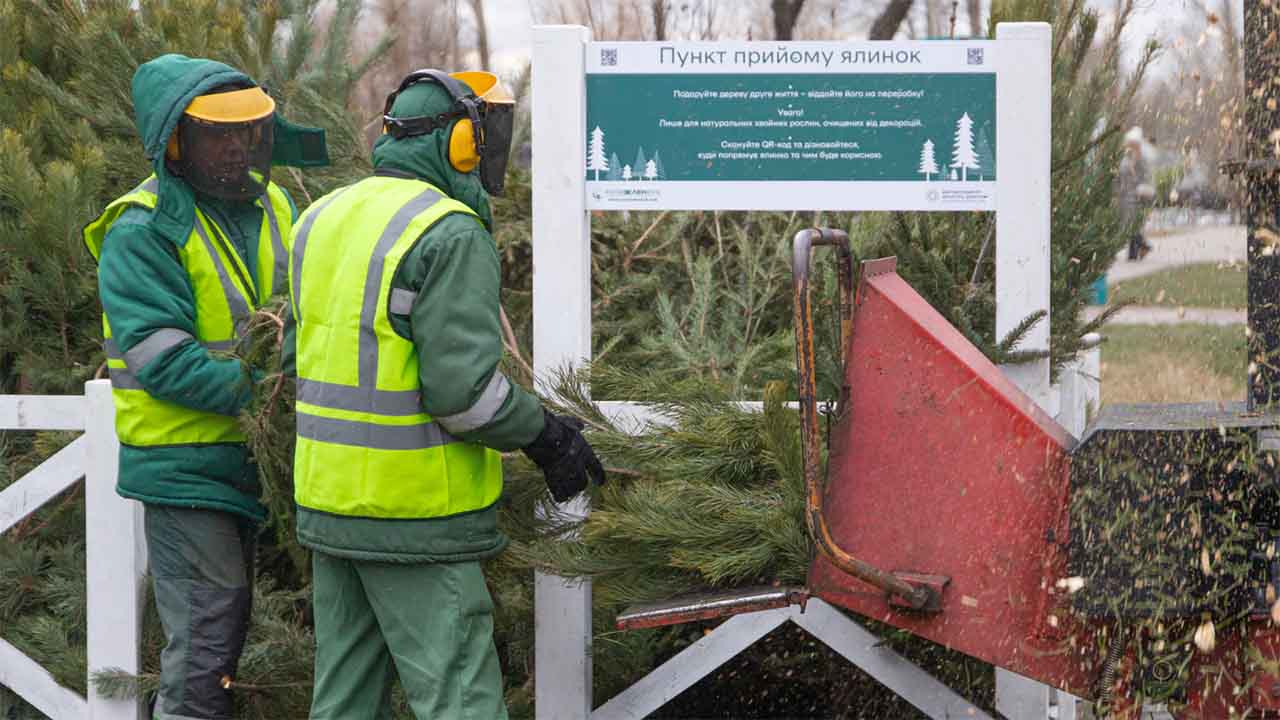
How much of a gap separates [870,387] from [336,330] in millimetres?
1220

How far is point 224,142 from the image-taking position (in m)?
3.87

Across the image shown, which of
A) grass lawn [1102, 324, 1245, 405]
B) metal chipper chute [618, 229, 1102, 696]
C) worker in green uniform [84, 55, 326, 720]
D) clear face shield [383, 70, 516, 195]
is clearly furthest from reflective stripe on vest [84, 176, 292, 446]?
grass lawn [1102, 324, 1245, 405]

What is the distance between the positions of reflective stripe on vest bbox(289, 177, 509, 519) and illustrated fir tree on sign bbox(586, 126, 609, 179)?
2.73 feet

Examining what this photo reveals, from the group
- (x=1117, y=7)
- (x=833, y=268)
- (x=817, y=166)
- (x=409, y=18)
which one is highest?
(x=409, y=18)

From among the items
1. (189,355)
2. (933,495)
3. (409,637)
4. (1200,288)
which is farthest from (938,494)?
(189,355)

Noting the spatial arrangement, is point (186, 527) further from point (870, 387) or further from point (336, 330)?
point (870, 387)

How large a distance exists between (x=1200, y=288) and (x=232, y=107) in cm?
283

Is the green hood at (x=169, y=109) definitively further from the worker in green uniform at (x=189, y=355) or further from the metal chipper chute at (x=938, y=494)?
the metal chipper chute at (x=938, y=494)

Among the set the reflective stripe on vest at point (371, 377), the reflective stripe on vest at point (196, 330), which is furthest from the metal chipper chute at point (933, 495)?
the reflective stripe on vest at point (196, 330)

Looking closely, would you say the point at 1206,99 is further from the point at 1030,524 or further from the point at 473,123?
the point at 473,123

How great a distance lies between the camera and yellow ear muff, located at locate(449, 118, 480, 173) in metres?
3.44

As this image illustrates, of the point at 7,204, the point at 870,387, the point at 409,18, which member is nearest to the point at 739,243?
the point at 870,387

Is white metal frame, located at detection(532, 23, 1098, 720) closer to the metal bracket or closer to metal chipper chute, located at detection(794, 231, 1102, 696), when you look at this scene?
metal chipper chute, located at detection(794, 231, 1102, 696)

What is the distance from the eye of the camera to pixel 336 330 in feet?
10.9
